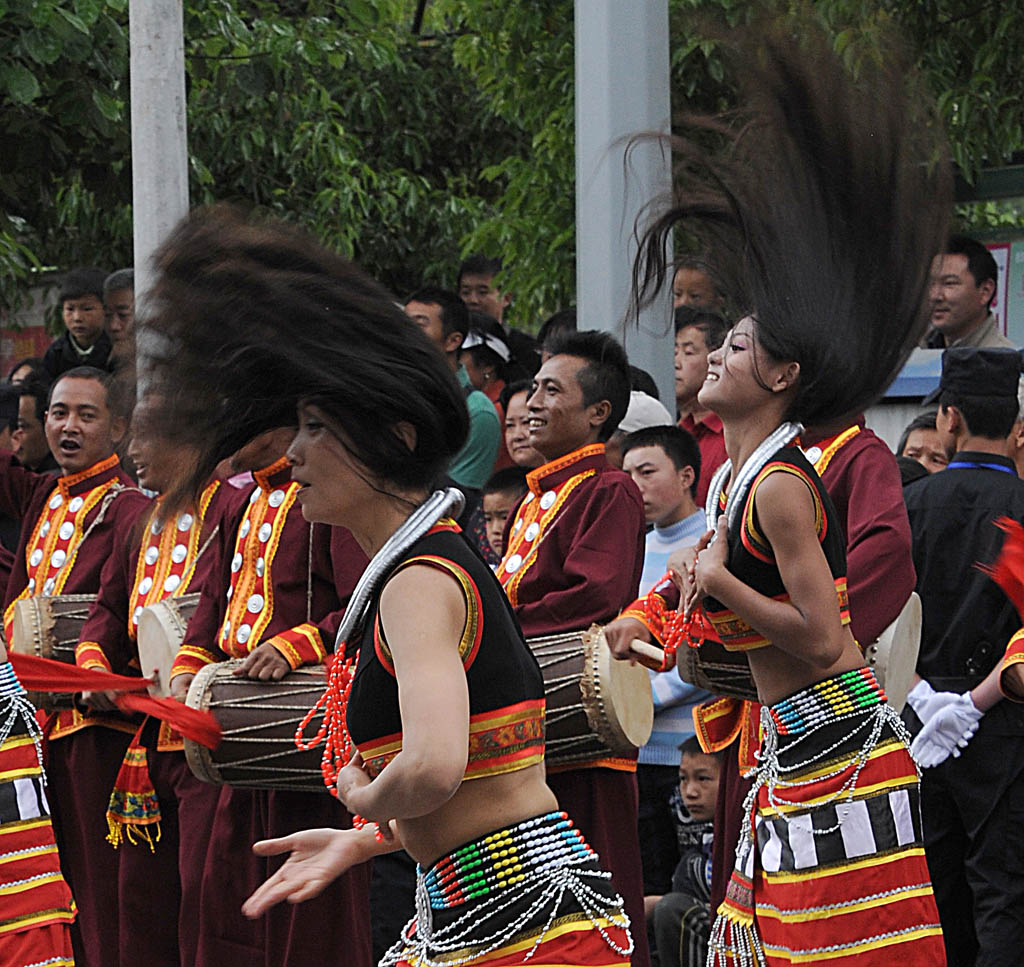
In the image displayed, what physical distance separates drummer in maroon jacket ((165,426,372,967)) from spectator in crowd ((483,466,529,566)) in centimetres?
139

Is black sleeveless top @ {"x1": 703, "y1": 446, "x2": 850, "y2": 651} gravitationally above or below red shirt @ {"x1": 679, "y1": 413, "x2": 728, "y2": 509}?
below

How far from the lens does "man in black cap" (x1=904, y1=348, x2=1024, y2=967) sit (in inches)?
218

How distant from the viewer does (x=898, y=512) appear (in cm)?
501

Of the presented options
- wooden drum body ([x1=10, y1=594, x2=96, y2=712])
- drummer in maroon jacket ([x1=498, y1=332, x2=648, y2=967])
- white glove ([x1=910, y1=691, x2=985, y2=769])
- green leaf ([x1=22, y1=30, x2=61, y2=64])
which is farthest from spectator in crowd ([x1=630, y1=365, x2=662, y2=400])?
green leaf ([x1=22, y1=30, x2=61, y2=64])

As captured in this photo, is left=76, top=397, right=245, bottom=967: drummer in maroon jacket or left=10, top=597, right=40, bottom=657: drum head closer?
left=76, top=397, right=245, bottom=967: drummer in maroon jacket

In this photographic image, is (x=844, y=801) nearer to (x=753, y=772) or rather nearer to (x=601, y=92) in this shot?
(x=753, y=772)

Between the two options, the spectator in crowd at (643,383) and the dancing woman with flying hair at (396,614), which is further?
the spectator in crowd at (643,383)

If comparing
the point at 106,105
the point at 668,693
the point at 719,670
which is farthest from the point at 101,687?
the point at 106,105

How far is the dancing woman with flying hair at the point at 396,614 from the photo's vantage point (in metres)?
3.07

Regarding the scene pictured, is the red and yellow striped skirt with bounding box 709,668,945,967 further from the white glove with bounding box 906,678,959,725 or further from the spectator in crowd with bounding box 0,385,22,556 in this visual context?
the spectator in crowd with bounding box 0,385,22,556

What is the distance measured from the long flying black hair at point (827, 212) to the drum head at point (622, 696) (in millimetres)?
1113

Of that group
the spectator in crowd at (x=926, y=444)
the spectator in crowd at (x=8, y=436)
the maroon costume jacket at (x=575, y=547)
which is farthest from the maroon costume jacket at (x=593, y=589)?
the spectator in crowd at (x=8, y=436)

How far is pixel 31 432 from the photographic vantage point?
8.35m

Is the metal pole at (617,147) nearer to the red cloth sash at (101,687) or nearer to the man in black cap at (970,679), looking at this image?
the man in black cap at (970,679)
